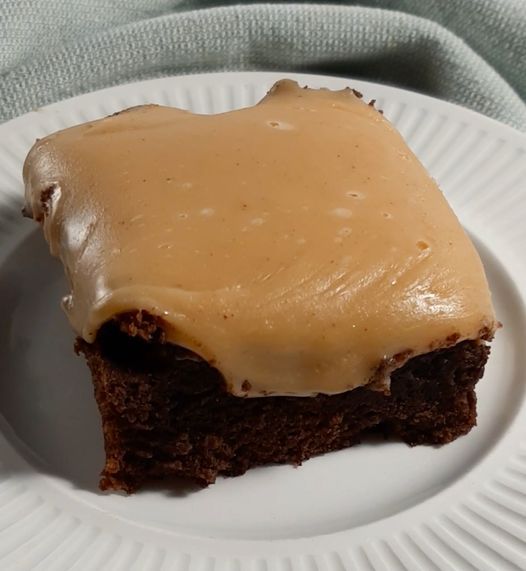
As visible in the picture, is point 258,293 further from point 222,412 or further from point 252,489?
point 252,489

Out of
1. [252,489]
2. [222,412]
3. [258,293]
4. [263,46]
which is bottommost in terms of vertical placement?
[252,489]

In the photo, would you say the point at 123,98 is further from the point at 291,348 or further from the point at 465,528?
the point at 465,528

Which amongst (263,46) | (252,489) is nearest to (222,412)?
(252,489)

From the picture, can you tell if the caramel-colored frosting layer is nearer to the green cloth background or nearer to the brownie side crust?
the brownie side crust

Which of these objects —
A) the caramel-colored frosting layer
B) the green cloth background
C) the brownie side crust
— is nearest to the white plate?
the brownie side crust

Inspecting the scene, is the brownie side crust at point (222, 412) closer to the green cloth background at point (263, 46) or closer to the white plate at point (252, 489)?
the white plate at point (252, 489)

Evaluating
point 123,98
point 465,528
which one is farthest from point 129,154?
point 465,528
